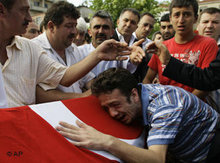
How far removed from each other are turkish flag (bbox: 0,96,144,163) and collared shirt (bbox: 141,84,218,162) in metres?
0.26

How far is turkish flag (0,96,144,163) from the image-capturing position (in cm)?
129

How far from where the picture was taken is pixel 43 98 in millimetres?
2295

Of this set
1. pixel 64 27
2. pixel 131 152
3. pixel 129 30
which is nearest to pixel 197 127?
pixel 131 152

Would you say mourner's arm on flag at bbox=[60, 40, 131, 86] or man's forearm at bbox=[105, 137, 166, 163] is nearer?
man's forearm at bbox=[105, 137, 166, 163]

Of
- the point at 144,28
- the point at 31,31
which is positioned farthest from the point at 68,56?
the point at 144,28

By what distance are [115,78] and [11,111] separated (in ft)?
3.06

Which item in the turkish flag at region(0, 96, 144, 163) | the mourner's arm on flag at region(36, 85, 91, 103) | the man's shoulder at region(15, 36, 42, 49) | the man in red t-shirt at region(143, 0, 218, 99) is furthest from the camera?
the man in red t-shirt at region(143, 0, 218, 99)

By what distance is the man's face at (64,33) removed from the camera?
2.76m

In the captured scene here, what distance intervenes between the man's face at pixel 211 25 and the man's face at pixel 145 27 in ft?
5.58

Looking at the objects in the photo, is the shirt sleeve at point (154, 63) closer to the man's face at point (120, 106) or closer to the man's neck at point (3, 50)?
the man's face at point (120, 106)

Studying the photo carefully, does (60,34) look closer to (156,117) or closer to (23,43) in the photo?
(23,43)

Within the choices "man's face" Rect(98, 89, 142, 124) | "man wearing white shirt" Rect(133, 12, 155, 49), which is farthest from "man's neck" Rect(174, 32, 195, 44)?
"man wearing white shirt" Rect(133, 12, 155, 49)

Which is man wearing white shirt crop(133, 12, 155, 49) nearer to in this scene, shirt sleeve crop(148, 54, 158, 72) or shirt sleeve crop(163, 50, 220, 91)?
shirt sleeve crop(148, 54, 158, 72)

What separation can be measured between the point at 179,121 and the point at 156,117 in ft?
0.62
